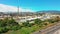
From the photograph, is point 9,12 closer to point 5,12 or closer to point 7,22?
point 5,12

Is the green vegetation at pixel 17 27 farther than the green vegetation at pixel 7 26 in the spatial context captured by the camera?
No

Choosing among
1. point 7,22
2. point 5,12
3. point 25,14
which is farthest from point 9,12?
point 7,22

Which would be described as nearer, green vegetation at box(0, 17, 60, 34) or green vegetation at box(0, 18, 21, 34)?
green vegetation at box(0, 17, 60, 34)

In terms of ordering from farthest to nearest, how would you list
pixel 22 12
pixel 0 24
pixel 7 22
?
pixel 22 12, pixel 7 22, pixel 0 24

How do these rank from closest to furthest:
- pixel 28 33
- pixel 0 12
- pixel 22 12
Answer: pixel 28 33
pixel 0 12
pixel 22 12

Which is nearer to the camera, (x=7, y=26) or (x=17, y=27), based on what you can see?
(x=17, y=27)

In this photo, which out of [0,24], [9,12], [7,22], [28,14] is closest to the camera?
[0,24]

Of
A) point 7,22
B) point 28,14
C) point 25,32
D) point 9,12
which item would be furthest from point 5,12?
point 25,32

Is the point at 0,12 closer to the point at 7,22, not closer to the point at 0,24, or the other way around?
the point at 7,22

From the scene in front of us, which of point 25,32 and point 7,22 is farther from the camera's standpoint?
point 7,22
